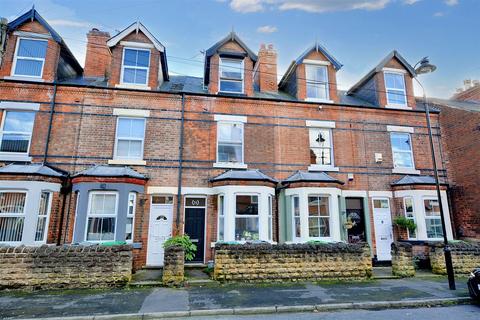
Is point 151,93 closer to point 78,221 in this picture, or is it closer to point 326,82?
point 78,221

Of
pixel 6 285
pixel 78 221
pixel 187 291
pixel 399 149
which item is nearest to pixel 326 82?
pixel 399 149

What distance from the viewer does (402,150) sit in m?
14.1

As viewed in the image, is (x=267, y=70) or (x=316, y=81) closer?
(x=316, y=81)

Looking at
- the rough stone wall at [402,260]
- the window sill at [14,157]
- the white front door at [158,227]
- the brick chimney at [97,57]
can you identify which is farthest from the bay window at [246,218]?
the brick chimney at [97,57]

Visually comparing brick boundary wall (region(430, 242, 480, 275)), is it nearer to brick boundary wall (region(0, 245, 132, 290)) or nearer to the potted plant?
the potted plant

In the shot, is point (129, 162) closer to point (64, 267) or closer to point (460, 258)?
point (64, 267)

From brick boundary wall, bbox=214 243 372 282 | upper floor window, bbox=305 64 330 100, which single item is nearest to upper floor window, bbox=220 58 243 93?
upper floor window, bbox=305 64 330 100

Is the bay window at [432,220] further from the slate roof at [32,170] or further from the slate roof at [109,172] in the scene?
the slate roof at [32,170]

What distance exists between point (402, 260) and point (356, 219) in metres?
2.93

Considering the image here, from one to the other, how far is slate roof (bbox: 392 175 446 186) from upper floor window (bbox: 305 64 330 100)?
5259 millimetres

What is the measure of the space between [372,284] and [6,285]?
10.7m

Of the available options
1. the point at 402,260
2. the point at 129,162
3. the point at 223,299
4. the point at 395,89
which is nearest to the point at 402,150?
the point at 395,89

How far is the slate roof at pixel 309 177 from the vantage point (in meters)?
11.7

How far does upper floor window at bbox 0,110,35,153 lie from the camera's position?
437 inches
